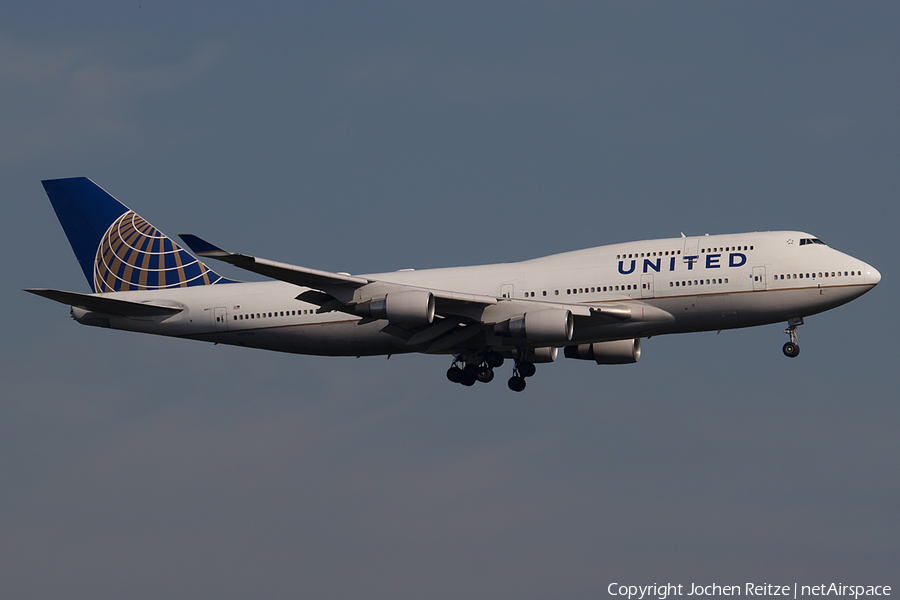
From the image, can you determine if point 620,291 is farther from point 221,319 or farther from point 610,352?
point 221,319

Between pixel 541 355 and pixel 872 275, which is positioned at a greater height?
pixel 872 275

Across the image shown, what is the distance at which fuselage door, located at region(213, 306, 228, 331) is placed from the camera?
48.2 meters

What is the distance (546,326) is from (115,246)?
2157 cm

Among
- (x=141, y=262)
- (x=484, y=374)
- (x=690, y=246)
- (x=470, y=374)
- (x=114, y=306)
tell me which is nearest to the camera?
(x=690, y=246)

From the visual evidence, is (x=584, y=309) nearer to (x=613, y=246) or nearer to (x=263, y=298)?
(x=613, y=246)

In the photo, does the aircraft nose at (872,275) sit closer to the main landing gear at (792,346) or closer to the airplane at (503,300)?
the airplane at (503,300)

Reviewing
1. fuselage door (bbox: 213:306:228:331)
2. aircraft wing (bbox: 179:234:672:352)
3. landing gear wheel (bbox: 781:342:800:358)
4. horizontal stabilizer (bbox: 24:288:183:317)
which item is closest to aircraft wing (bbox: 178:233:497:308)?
aircraft wing (bbox: 179:234:672:352)

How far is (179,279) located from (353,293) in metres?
11.1

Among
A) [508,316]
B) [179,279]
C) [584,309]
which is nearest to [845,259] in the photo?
[584,309]

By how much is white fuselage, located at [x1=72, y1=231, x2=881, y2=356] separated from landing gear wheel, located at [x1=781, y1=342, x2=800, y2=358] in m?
1.57

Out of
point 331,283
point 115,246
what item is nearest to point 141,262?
point 115,246

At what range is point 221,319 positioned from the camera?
4819 cm

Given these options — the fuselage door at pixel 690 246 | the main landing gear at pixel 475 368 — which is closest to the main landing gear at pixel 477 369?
the main landing gear at pixel 475 368

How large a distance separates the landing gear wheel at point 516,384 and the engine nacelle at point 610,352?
2.54 m
